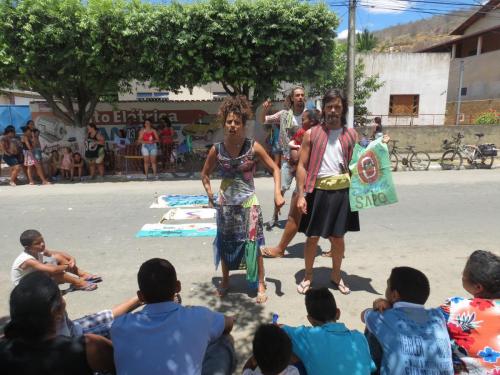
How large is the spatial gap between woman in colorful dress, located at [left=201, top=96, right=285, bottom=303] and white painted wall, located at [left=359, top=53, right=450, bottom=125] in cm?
1965

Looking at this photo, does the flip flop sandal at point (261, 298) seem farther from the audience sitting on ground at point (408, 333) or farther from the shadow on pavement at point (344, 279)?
the audience sitting on ground at point (408, 333)

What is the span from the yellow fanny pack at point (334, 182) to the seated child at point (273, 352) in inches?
75.6

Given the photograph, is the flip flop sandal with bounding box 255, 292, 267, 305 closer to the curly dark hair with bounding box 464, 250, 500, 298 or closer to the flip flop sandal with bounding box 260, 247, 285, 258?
the flip flop sandal with bounding box 260, 247, 285, 258

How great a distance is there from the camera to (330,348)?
214 cm

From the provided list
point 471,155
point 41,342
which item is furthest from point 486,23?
point 41,342

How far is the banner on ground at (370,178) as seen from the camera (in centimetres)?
378

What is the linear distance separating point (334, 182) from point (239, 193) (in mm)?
888

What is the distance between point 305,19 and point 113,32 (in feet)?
16.0

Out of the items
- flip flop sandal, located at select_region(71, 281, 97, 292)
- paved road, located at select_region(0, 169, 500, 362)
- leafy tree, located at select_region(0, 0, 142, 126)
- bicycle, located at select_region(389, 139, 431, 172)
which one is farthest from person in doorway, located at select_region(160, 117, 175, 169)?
flip flop sandal, located at select_region(71, 281, 97, 292)

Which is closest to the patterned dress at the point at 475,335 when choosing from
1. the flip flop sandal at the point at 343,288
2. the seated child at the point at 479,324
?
the seated child at the point at 479,324

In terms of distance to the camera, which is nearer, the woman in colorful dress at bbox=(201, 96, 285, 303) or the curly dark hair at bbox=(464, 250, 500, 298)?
the curly dark hair at bbox=(464, 250, 500, 298)

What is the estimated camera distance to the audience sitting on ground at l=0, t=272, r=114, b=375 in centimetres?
169

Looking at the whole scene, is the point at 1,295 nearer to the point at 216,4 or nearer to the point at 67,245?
the point at 67,245

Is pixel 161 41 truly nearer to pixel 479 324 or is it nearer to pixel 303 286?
pixel 303 286
